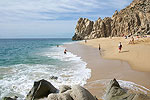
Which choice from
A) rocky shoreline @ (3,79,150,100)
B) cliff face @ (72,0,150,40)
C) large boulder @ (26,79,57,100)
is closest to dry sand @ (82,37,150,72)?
rocky shoreline @ (3,79,150,100)

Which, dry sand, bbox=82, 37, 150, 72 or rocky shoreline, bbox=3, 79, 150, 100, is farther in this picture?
dry sand, bbox=82, 37, 150, 72

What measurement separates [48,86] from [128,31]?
238 ft

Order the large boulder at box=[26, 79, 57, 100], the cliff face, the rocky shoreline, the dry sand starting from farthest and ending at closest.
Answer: the cliff face, the dry sand, the large boulder at box=[26, 79, 57, 100], the rocky shoreline

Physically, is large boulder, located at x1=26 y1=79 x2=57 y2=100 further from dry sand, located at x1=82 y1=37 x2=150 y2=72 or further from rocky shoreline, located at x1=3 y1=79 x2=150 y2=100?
dry sand, located at x1=82 y1=37 x2=150 y2=72

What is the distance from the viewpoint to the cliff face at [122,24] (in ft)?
212

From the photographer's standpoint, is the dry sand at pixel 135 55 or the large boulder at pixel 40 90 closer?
the large boulder at pixel 40 90

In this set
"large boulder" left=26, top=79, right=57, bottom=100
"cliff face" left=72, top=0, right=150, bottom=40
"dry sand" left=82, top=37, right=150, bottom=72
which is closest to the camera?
"large boulder" left=26, top=79, right=57, bottom=100

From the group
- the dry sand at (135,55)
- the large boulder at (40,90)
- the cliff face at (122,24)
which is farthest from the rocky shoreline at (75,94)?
the cliff face at (122,24)

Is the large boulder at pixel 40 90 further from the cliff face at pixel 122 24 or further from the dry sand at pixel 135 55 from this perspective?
the cliff face at pixel 122 24

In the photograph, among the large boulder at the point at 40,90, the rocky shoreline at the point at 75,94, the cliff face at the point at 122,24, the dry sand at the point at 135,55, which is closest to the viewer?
the rocky shoreline at the point at 75,94

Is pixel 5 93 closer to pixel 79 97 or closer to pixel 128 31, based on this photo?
pixel 79 97

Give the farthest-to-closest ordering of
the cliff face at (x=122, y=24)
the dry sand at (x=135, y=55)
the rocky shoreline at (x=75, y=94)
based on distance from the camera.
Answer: the cliff face at (x=122, y=24) → the dry sand at (x=135, y=55) → the rocky shoreline at (x=75, y=94)

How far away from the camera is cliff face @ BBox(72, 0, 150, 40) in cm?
6448

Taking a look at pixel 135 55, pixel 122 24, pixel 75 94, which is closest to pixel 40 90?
A: pixel 75 94
